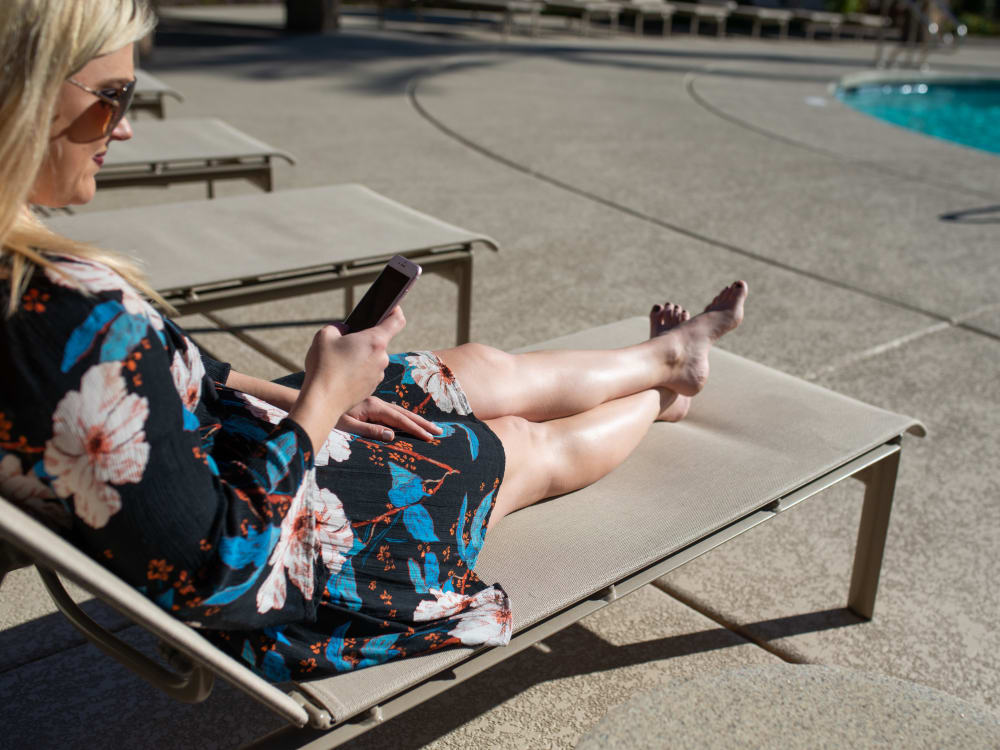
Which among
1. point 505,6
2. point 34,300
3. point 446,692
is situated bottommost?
point 446,692

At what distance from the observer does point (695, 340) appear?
106 inches

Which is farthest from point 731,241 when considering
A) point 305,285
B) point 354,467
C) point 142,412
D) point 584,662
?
point 142,412

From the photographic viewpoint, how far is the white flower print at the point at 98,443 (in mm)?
1260

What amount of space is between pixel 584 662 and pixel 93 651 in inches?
47.4

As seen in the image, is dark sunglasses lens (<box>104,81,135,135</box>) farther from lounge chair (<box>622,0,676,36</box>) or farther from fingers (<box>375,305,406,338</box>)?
lounge chair (<box>622,0,676,36</box>)

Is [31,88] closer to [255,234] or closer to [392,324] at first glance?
[392,324]

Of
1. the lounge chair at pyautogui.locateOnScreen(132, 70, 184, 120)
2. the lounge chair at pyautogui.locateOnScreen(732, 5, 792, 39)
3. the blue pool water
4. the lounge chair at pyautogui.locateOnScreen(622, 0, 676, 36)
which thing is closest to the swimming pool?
the blue pool water

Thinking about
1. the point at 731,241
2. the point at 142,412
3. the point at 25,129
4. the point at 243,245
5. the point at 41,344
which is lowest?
the point at 731,241

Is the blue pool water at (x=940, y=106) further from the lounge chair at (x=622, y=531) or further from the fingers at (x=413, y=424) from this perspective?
the fingers at (x=413, y=424)

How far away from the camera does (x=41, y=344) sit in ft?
4.07

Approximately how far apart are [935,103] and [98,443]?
1650 cm

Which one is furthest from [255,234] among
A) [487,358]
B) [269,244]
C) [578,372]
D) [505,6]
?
[505,6]

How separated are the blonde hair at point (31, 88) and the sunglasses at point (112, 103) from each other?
0.19 ft

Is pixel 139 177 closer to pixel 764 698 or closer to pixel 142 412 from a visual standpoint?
pixel 142 412
